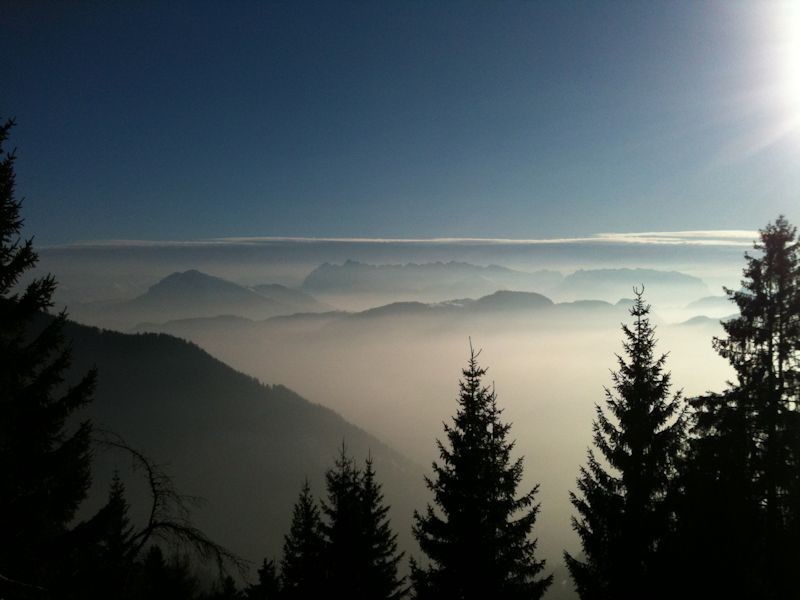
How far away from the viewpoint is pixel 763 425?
15773mm

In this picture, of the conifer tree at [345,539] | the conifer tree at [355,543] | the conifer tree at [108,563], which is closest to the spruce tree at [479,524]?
the conifer tree at [345,539]

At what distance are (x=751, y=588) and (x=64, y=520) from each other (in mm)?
15273

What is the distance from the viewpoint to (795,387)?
15602 mm

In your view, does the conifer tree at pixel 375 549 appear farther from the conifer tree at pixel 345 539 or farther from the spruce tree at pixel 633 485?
the spruce tree at pixel 633 485

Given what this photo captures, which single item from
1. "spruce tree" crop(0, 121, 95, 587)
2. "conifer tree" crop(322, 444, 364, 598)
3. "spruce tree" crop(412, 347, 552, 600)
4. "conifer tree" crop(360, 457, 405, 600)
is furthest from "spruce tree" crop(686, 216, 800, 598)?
"spruce tree" crop(0, 121, 95, 587)

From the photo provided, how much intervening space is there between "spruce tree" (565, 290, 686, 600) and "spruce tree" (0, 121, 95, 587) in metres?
12.9

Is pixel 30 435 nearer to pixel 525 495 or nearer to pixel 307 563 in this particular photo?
pixel 307 563

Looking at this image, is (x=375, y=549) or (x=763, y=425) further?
(x=375, y=549)

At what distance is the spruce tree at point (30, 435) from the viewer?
10016mm

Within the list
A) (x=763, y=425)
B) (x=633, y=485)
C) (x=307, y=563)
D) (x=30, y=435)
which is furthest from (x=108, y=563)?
(x=763, y=425)

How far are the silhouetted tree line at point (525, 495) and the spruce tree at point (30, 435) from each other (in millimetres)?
31

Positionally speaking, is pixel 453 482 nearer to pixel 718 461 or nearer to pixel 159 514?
pixel 718 461

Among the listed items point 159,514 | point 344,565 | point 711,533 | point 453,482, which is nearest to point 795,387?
point 711,533

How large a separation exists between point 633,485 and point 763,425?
6500mm
